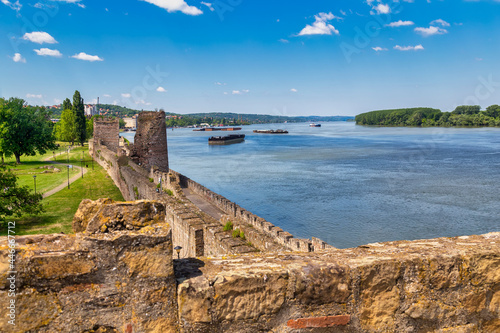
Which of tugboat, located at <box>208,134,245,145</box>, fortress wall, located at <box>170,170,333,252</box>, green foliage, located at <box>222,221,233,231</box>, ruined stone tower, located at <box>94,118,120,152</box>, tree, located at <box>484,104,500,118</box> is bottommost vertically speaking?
fortress wall, located at <box>170,170,333,252</box>

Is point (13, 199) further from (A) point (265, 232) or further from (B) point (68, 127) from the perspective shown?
(B) point (68, 127)

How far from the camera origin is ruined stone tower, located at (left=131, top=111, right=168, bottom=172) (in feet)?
92.4

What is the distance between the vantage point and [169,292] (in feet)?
7.58

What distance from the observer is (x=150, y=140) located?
1126 inches

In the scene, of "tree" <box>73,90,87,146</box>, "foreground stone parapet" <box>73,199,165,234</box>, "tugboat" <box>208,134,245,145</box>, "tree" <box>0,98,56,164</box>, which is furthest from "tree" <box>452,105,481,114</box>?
"foreground stone parapet" <box>73,199,165,234</box>

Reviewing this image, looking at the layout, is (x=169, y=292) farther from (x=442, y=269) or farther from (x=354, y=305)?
(x=442, y=269)

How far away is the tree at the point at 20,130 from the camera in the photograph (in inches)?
1714

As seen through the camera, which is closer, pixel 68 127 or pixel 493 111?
pixel 68 127

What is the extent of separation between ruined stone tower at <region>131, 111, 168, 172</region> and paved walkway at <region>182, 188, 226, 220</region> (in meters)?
3.36

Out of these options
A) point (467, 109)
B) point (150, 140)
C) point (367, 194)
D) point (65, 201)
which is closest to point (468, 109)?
point (467, 109)

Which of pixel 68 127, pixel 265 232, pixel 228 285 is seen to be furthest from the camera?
pixel 68 127

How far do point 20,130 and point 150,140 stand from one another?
25611 mm

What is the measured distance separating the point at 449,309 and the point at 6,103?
55.4 metres

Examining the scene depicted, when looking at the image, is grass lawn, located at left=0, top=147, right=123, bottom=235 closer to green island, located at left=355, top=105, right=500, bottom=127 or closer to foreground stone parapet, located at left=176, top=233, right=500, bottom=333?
foreground stone parapet, located at left=176, top=233, right=500, bottom=333
